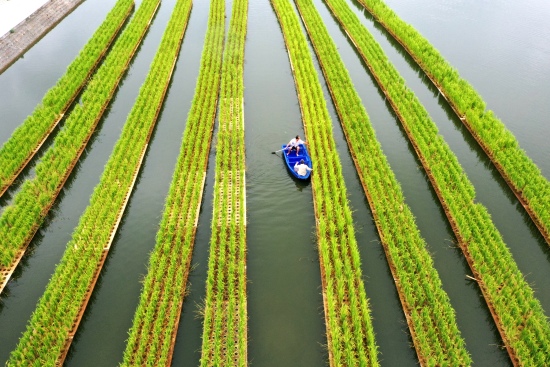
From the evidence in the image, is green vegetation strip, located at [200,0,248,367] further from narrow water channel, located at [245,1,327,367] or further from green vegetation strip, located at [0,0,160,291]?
green vegetation strip, located at [0,0,160,291]

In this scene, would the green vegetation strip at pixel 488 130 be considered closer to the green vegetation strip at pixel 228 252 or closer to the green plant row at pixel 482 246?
the green plant row at pixel 482 246

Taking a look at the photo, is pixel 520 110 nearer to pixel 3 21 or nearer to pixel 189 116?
pixel 189 116

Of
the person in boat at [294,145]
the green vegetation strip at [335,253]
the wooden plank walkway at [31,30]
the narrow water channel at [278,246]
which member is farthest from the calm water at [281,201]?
the person in boat at [294,145]

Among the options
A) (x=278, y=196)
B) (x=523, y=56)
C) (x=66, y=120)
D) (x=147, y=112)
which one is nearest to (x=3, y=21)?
(x=66, y=120)

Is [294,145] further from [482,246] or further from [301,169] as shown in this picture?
[482,246]

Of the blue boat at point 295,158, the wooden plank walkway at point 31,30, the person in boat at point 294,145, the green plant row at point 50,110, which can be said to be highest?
the wooden plank walkway at point 31,30

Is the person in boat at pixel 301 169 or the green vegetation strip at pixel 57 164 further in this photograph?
the person in boat at pixel 301 169

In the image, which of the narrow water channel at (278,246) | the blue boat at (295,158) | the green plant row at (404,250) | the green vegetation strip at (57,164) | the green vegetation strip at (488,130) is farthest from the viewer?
the blue boat at (295,158)
